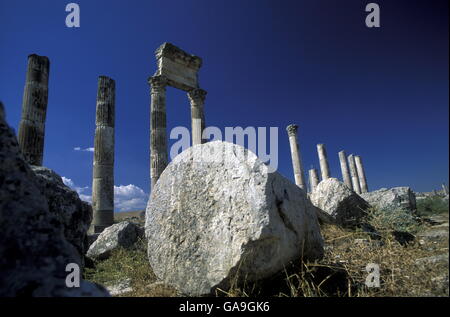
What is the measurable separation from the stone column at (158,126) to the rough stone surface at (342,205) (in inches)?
322

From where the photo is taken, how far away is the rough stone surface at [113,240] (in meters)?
5.88

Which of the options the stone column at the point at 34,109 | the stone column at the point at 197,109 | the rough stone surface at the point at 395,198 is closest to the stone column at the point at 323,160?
the stone column at the point at 197,109

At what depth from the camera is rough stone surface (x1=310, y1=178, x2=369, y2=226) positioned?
19.1ft

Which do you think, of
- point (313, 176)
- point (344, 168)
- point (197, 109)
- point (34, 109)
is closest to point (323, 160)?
point (313, 176)

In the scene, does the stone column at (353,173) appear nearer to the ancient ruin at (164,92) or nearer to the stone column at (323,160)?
the stone column at (323,160)

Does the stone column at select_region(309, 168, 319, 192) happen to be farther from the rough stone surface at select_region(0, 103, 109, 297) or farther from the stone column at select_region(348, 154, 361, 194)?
the rough stone surface at select_region(0, 103, 109, 297)

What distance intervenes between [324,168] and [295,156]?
3.87 metres

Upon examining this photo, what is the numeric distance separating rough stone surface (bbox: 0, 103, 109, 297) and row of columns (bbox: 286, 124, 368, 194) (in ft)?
64.1

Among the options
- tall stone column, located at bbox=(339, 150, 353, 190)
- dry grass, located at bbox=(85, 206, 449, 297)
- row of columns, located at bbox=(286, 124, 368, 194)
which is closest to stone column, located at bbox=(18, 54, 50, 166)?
dry grass, located at bbox=(85, 206, 449, 297)

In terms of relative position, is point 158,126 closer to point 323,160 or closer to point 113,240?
point 113,240

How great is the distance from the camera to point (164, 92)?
13266 millimetres

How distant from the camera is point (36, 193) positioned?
1497mm
